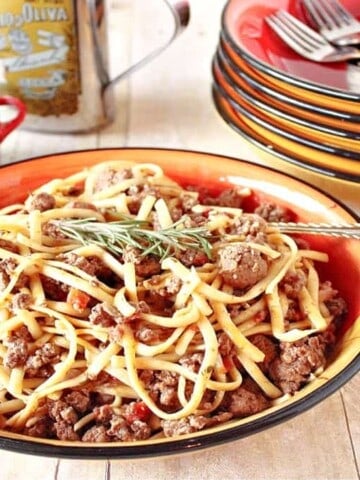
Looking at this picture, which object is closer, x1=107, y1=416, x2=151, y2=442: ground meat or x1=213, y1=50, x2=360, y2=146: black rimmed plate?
x1=107, y1=416, x2=151, y2=442: ground meat

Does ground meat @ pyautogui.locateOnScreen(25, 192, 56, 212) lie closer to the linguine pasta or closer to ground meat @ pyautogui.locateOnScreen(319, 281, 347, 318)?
the linguine pasta

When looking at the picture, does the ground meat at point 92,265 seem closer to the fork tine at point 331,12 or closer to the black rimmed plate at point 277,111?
the black rimmed plate at point 277,111

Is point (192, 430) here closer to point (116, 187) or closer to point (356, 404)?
point (356, 404)

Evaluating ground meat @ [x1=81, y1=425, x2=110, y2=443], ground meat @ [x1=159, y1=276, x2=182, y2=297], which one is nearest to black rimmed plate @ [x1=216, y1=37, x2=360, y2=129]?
ground meat @ [x1=159, y1=276, x2=182, y2=297]

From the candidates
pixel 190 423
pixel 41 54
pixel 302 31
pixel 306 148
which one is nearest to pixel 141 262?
pixel 190 423

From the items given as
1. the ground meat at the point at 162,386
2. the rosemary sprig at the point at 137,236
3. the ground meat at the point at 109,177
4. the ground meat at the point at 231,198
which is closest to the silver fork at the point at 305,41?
the ground meat at the point at 231,198

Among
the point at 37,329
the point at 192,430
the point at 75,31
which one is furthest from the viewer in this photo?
the point at 75,31

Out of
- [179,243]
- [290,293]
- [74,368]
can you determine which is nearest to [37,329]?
[74,368]
